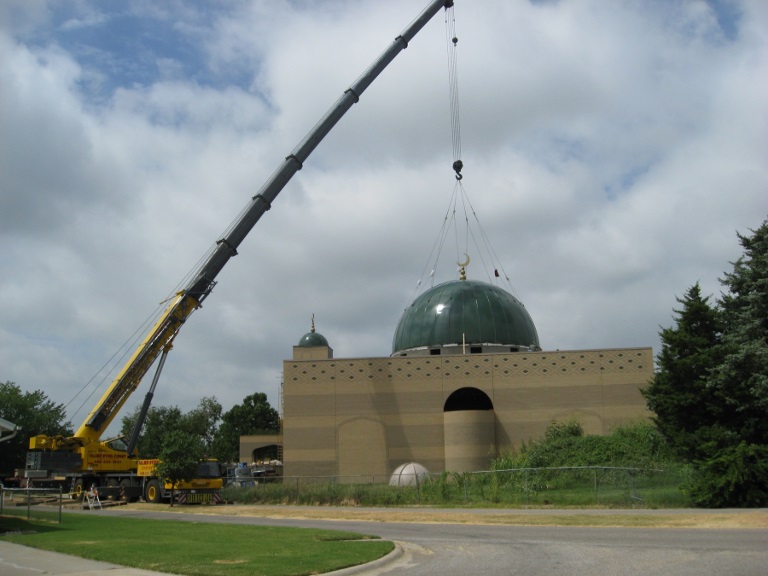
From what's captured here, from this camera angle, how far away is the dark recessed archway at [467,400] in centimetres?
5166

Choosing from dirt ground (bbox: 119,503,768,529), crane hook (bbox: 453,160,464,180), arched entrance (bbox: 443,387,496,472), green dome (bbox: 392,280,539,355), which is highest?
crane hook (bbox: 453,160,464,180)

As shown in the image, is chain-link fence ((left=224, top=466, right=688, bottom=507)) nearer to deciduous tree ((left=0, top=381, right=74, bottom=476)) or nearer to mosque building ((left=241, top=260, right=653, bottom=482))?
mosque building ((left=241, top=260, right=653, bottom=482))

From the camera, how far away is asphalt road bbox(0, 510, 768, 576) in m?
12.8

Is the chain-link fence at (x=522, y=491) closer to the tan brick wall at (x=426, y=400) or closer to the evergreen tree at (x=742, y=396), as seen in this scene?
the evergreen tree at (x=742, y=396)

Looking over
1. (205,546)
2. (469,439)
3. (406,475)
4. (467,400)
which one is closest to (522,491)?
(406,475)

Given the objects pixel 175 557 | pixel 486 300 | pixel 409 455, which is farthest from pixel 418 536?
pixel 486 300

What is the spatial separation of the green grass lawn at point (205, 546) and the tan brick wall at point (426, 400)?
2579 cm

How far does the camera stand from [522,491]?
109 ft

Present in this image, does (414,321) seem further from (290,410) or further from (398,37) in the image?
(398,37)

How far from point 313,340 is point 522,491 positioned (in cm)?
3924

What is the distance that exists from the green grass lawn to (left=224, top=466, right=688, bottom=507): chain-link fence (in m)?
11.9

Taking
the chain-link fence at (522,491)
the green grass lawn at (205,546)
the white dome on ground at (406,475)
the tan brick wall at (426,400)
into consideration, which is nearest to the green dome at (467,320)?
the tan brick wall at (426,400)

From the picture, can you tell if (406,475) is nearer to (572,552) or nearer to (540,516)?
(540,516)

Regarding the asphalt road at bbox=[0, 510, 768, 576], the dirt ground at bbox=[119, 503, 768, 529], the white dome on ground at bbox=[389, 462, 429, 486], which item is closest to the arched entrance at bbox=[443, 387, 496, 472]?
the white dome on ground at bbox=[389, 462, 429, 486]
